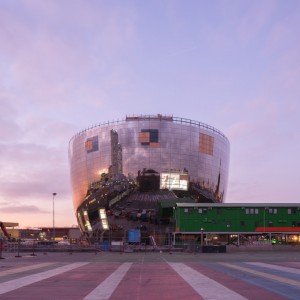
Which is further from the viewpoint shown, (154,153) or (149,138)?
(149,138)

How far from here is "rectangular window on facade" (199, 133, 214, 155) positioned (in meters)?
133

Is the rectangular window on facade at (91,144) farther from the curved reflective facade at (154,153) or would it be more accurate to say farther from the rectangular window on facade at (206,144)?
the rectangular window on facade at (206,144)

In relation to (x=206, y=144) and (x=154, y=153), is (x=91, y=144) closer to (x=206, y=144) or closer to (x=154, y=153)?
(x=154, y=153)

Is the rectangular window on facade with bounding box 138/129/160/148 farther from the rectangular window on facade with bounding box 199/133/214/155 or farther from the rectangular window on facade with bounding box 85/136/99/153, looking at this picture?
the rectangular window on facade with bounding box 199/133/214/155

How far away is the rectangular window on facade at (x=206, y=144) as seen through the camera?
133m

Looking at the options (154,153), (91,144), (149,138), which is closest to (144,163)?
(154,153)

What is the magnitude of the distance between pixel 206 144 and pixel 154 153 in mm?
17926

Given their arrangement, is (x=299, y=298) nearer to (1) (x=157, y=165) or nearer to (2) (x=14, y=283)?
(2) (x=14, y=283)

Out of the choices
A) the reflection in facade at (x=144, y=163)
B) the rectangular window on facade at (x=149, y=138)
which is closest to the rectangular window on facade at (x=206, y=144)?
the reflection in facade at (x=144, y=163)

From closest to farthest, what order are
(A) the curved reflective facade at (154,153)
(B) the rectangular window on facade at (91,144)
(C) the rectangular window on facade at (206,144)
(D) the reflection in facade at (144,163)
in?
(D) the reflection in facade at (144,163) < (A) the curved reflective facade at (154,153) < (B) the rectangular window on facade at (91,144) < (C) the rectangular window on facade at (206,144)

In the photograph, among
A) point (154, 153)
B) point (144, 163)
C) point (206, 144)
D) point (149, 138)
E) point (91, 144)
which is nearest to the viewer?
point (144, 163)

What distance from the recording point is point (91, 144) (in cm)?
13375

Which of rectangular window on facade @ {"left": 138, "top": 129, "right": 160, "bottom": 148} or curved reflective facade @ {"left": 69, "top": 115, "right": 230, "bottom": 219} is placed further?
rectangular window on facade @ {"left": 138, "top": 129, "right": 160, "bottom": 148}

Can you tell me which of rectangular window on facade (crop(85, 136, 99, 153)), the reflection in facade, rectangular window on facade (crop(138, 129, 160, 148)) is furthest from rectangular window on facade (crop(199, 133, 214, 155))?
rectangular window on facade (crop(85, 136, 99, 153))
